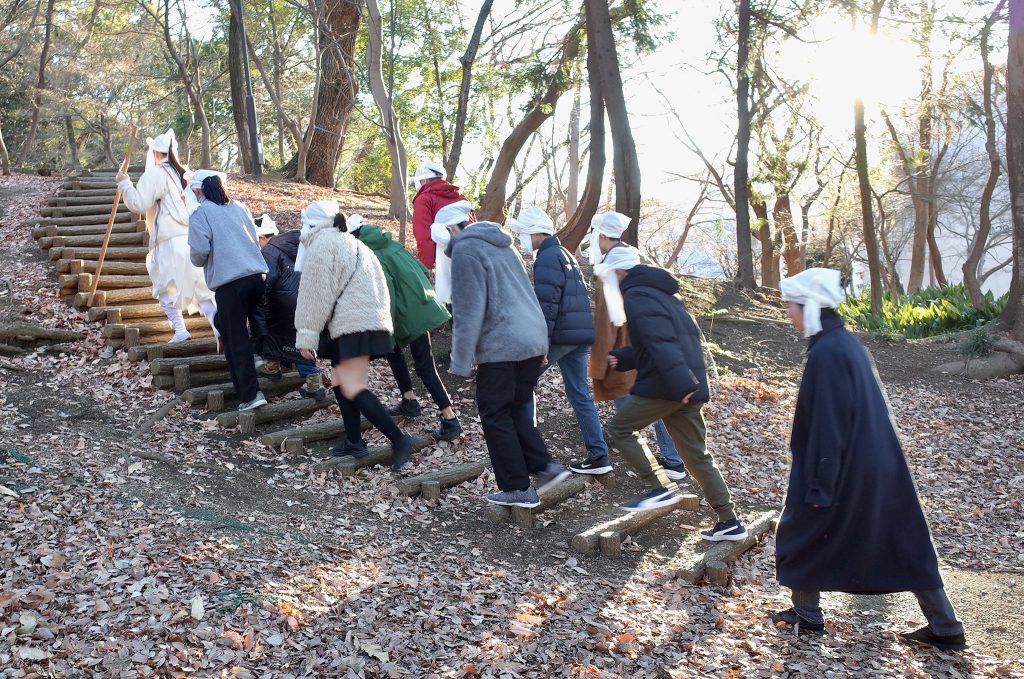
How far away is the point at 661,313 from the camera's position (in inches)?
→ 207

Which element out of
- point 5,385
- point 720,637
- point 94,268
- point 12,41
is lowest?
point 720,637

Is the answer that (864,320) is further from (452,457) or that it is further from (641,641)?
(641,641)

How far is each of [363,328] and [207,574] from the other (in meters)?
1.94

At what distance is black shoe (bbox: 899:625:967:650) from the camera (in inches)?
169

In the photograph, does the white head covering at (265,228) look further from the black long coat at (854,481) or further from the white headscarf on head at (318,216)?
the black long coat at (854,481)

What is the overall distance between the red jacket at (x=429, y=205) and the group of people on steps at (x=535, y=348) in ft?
0.07

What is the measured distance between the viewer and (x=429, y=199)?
25.1 feet

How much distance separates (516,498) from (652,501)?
3.24 ft

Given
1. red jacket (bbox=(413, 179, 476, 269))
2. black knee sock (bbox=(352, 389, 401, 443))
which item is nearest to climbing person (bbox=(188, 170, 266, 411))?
black knee sock (bbox=(352, 389, 401, 443))

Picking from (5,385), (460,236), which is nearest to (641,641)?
(460,236)

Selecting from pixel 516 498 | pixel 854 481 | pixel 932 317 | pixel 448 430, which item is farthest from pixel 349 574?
pixel 932 317

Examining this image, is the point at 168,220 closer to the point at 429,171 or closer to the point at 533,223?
the point at 429,171

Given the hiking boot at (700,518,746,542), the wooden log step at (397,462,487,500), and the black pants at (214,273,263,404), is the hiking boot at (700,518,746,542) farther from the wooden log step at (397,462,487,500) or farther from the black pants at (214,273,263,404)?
the black pants at (214,273,263,404)

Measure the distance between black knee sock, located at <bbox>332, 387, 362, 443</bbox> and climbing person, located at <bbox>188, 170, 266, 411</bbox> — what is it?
101 centimetres
